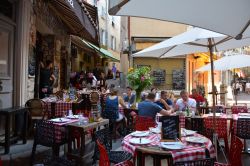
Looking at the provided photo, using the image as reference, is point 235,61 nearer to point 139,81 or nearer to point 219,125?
point 139,81

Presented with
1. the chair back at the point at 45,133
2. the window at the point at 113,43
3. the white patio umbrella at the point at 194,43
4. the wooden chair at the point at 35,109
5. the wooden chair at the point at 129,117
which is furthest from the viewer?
the window at the point at 113,43

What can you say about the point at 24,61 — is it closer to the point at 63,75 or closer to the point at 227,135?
the point at 227,135

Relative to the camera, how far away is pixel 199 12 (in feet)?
13.3

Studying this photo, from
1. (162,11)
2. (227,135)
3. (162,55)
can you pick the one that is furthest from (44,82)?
(162,11)

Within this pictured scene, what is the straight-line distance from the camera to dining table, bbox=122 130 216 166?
4562 mm

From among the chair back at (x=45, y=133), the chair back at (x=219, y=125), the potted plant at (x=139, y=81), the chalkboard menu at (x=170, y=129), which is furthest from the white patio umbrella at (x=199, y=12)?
the potted plant at (x=139, y=81)

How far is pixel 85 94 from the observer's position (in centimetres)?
1346

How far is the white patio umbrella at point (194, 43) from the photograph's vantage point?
20.5 ft

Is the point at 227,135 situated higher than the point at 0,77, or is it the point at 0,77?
the point at 0,77

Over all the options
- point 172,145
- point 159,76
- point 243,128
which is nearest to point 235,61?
point 243,128

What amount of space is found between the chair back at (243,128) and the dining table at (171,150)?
9.66 feet

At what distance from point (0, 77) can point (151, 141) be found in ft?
13.7

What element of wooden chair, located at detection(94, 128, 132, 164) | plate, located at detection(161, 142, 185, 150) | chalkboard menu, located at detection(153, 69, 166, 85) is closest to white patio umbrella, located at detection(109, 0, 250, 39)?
plate, located at detection(161, 142, 185, 150)

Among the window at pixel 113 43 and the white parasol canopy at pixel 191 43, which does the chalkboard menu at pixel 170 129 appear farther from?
the window at pixel 113 43
